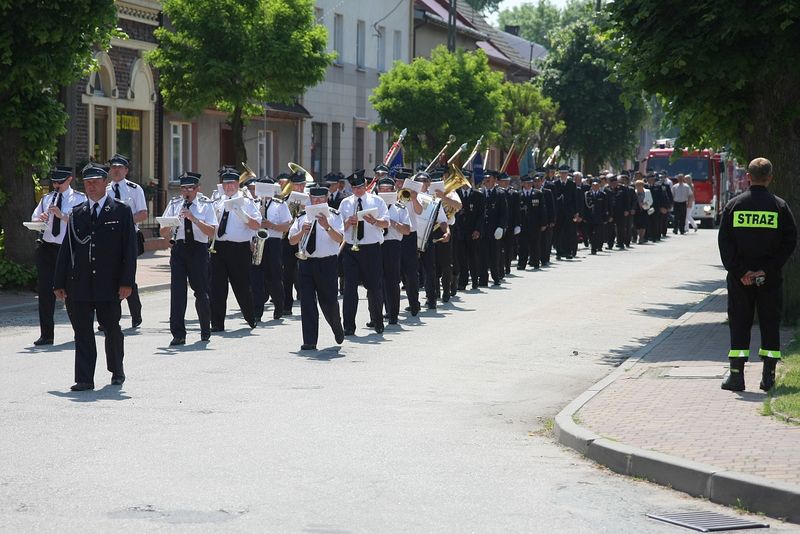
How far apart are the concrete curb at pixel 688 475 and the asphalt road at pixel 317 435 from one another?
120mm

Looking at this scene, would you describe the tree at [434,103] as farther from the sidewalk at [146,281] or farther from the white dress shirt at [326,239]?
the white dress shirt at [326,239]

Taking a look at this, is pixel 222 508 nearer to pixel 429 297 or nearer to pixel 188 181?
pixel 188 181

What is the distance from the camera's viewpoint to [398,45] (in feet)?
176

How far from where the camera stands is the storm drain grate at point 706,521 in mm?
7270

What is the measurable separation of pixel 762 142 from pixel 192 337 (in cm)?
708

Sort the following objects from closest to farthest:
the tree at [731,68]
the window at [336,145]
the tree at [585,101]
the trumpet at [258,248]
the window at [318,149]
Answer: the tree at [731,68]
the trumpet at [258,248]
the window at [318,149]
the window at [336,145]
the tree at [585,101]

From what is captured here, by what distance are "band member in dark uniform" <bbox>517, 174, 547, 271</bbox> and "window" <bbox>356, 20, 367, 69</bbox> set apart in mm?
21551

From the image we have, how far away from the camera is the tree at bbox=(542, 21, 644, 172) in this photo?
59.1 m

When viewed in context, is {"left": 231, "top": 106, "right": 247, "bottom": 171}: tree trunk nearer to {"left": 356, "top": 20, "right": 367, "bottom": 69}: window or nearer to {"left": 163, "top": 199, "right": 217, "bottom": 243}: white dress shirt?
{"left": 163, "top": 199, "right": 217, "bottom": 243}: white dress shirt

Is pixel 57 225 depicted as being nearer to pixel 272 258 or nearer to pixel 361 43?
pixel 272 258

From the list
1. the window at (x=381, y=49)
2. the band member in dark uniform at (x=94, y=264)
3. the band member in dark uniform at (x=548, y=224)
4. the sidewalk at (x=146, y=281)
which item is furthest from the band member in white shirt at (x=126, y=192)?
the window at (x=381, y=49)

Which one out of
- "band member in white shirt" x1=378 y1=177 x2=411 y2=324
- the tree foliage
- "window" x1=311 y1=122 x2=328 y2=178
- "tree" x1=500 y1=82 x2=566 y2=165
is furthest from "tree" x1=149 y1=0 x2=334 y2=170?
the tree foliage

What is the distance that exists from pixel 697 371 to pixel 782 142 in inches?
201

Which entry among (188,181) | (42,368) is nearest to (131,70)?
(188,181)
